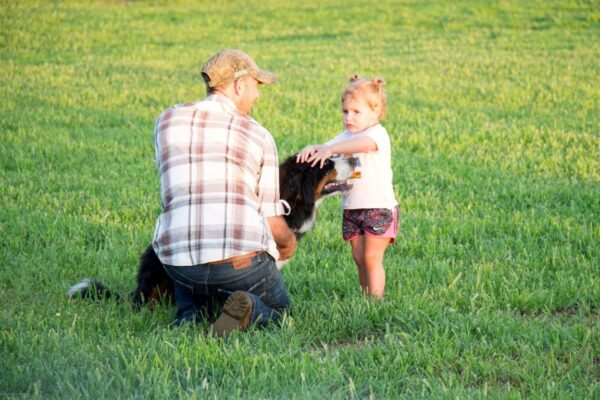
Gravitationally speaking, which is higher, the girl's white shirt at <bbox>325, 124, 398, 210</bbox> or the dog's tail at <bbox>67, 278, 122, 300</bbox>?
the girl's white shirt at <bbox>325, 124, 398, 210</bbox>

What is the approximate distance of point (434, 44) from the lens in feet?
74.7

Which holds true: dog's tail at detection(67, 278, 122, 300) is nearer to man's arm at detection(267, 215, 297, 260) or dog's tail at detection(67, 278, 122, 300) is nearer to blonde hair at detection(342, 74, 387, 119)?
man's arm at detection(267, 215, 297, 260)

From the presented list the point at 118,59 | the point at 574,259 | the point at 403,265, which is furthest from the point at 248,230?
the point at 118,59

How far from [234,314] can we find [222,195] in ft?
2.25

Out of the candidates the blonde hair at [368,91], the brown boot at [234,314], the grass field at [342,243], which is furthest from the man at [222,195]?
the blonde hair at [368,91]

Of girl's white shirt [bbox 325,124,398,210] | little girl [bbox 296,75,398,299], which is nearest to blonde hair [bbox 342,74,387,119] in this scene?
little girl [bbox 296,75,398,299]

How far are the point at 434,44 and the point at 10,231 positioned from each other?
17075 millimetres

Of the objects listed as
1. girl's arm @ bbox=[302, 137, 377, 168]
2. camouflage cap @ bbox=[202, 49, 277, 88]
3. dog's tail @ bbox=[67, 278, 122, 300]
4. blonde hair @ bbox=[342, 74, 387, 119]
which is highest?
camouflage cap @ bbox=[202, 49, 277, 88]

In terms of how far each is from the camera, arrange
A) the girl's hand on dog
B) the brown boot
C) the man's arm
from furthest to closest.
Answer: the girl's hand on dog < the man's arm < the brown boot

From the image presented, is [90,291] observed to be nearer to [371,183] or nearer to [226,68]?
[226,68]

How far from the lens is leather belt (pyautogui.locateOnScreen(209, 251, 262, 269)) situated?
496 cm

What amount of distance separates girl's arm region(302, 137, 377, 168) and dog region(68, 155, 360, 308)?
0.08 meters

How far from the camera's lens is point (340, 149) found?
5527 mm

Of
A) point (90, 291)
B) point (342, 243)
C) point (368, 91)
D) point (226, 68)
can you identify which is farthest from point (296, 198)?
point (342, 243)
